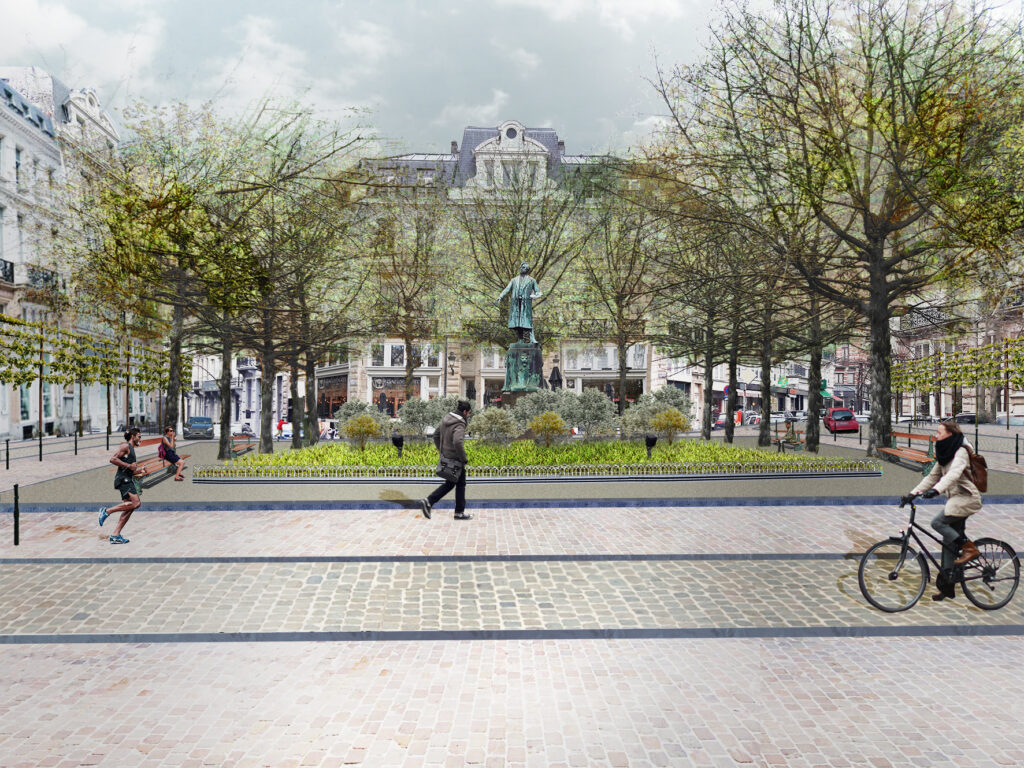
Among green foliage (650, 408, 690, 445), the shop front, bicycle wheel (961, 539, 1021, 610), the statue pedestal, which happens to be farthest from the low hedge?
the shop front

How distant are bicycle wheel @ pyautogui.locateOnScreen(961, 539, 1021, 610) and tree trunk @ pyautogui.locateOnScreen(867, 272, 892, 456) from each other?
452 inches

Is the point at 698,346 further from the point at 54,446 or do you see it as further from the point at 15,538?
the point at 54,446

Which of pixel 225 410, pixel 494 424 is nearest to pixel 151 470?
pixel 225 410

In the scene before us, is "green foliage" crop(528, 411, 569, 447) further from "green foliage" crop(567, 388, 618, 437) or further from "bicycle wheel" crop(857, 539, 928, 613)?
"bicycle wheel" crop(857, 539, 928, 613)

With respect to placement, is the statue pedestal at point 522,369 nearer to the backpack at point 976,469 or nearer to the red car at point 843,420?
the backpack at point 976,469

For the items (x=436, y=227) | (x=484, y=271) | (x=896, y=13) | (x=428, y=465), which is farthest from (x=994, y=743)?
(x=436, y=227)

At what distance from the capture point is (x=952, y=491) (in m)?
6.32

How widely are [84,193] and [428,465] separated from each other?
1457cm

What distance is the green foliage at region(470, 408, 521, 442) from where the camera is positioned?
1797cm

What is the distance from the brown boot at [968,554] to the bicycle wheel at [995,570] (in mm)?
87

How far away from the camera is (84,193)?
21.0 meters

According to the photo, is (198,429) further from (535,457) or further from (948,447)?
(948,447)


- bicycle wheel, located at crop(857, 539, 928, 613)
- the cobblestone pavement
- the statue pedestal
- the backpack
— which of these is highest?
the statue pedestal

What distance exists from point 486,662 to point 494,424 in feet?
41.7
